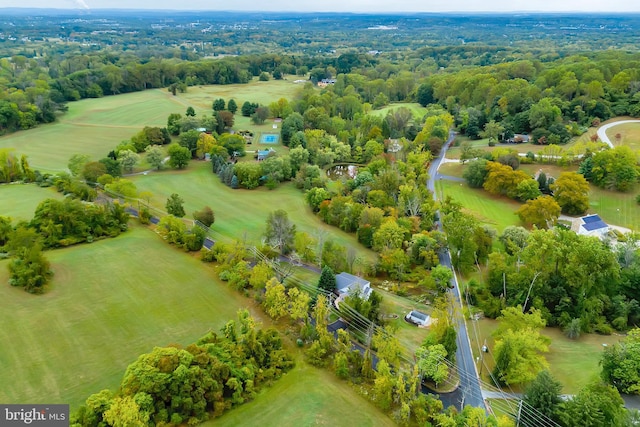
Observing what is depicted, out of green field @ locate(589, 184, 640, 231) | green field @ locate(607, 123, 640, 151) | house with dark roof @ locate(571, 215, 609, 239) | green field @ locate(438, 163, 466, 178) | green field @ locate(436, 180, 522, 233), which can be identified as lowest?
green field @ locate(438, 163, 466, 178)

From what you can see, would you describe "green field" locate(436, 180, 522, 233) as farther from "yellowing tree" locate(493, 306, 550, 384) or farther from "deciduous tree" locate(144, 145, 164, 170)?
"deciduous tree" locate(144, 145, 164, 170)

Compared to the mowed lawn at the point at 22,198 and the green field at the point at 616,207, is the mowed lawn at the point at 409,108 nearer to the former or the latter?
the green field at the point at 616,207

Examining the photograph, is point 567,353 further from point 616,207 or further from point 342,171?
point 342,171

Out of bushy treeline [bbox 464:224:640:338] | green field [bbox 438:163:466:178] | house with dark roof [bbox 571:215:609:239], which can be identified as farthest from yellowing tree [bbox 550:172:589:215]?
green field [bbox 438:163:466:178]

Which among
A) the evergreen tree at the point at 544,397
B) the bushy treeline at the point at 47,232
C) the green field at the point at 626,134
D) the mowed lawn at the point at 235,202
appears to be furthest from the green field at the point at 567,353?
the green field at the point at 626,134

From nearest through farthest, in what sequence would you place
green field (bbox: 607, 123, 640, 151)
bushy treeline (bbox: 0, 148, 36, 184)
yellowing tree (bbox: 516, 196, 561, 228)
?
1. yellowing tree (bbox: 516, 196, 561, 228)
2. bushy treeline (bbox: 0, 148, 36, 184)
3. green field (bbox: 607, 123, 640, 151)

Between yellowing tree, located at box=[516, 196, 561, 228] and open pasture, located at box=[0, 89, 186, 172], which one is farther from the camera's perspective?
open pasture, located at box=[0, 89, 186, 172]
